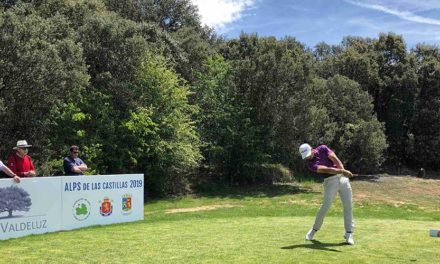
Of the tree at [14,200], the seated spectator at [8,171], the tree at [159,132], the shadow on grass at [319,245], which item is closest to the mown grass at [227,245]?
the shadow on grass at [319,245]

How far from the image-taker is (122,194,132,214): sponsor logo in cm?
1466

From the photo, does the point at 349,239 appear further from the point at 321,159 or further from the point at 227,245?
the point at 227,245

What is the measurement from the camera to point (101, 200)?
13.8m

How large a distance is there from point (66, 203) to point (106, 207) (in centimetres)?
154

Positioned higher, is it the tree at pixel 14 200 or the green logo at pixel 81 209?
the tree at pixel 14 200

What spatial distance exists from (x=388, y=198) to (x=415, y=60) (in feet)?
100

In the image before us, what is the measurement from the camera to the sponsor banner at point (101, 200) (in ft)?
41.9

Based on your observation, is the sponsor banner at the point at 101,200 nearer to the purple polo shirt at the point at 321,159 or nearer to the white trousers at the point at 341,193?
the purple polo shirt at the point at 321,159

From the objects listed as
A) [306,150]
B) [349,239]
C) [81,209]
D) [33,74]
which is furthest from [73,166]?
[33,74]

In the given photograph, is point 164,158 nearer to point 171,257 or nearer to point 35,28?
point 35,28

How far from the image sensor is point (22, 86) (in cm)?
2156

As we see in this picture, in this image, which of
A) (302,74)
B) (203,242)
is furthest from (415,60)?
(203,242)

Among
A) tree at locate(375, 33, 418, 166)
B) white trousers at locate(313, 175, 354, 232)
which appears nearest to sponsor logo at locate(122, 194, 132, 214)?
white trousers at locate(313, 175, 354, 232)

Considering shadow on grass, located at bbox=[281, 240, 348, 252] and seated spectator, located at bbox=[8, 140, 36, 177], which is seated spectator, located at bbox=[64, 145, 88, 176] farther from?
shadow on grass, located at bbox=[281, 240, 348, 252]
